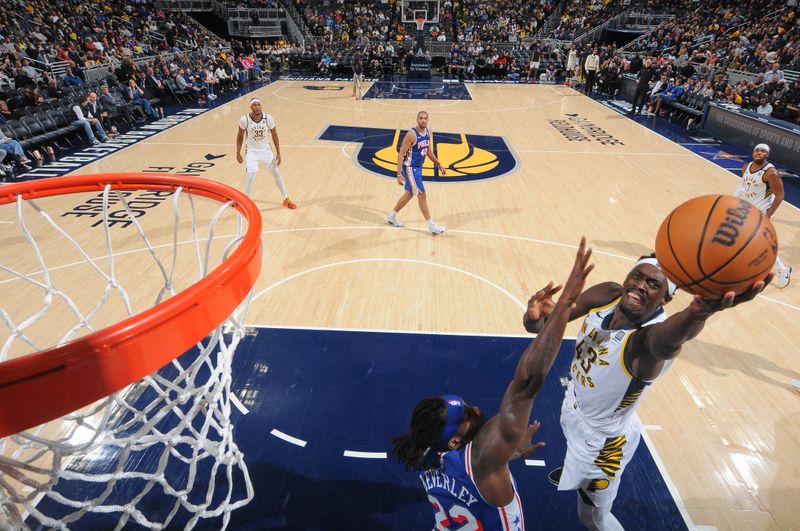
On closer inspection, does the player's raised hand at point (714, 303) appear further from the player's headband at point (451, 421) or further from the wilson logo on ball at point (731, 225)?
the player's headband at point (451, 421)

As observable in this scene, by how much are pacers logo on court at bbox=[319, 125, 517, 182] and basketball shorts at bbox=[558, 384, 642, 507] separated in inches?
266

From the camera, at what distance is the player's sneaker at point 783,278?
532 cm

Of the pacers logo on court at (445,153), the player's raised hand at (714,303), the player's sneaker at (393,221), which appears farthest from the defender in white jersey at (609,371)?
the pacers logo on court at (445,153)

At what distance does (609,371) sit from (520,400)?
83 centimetres

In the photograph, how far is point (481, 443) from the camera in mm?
1786

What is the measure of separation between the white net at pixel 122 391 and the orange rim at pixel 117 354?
5 centimetres

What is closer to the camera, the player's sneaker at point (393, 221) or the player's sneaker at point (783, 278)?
the player's sneaker at point (783, 278)

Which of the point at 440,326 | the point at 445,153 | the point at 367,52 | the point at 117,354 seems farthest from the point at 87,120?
the point at 367,52

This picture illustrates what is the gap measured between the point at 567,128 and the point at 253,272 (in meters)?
12.6

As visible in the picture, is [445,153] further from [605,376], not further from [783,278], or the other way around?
[605,376]

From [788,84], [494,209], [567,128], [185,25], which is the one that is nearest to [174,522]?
[494,209]

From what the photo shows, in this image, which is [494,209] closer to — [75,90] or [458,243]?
[458,243]

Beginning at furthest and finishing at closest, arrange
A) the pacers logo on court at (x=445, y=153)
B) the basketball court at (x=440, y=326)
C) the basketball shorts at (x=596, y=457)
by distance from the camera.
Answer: the pacers logo on court at (x=445, y=153) < the basketball court at (x=440, y=326) < the basketball shorts at (x=596, y=457)

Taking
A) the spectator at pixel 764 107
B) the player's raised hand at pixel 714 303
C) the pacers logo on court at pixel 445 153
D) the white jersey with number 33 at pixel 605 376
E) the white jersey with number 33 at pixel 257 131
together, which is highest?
the player's raised hand at pixel 714 303
